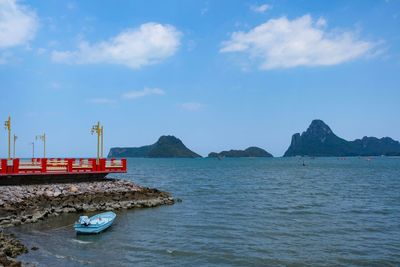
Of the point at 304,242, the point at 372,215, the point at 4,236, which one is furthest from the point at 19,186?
the point at 372,215

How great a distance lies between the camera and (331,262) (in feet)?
64.4

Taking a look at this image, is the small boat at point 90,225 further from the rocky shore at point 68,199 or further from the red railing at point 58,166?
the red railing at point 58,166

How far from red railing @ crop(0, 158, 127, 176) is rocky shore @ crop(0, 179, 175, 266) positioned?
56.6 inches

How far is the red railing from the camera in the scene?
33875mm

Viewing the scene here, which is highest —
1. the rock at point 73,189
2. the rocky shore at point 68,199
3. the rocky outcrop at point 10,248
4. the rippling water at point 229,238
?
the rock at point 73,189

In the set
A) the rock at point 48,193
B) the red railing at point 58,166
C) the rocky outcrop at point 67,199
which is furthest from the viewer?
the red railing at point 58,166

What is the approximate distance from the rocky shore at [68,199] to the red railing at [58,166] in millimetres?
1437

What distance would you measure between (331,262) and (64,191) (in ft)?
73.0

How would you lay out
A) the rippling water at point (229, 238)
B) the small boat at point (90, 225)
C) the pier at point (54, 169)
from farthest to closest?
1. the pier at point (54, 169)
2. the small boat at point (90, 225)
3. the rippling water at point (229, 238)

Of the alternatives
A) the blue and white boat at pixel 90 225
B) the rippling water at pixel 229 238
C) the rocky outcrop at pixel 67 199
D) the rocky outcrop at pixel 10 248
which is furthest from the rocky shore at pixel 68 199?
the blue and white boat at pixel 90 225

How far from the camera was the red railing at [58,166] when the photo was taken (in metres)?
33.9

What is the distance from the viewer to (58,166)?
36.7m

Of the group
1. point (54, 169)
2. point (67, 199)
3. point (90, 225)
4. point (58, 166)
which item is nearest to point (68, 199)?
point (67, 199)

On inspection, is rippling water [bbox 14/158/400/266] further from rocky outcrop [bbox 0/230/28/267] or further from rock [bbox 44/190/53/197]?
rock [bbox 44/190/53/197]
